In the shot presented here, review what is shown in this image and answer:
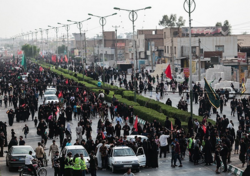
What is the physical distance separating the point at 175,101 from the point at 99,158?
26000mm

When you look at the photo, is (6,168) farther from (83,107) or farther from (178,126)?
(83,107)

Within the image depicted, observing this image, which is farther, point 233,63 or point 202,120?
point 233,63

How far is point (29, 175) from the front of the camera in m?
19.6

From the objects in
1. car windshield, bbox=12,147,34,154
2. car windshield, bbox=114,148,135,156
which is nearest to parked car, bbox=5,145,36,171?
car windshield, bbox=12,147,34,154

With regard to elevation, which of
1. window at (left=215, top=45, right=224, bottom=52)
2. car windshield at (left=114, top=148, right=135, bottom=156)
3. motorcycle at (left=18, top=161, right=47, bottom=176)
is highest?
window at (left=215, top=45, right=224, bottom=52)

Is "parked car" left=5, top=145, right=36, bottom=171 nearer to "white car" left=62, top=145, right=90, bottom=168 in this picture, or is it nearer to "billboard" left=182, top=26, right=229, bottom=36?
"white car" left=62, top=145, right=90, bottom=168

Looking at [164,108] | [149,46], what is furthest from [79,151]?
[149,46]

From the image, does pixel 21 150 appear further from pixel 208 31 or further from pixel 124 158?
pixel 208 31

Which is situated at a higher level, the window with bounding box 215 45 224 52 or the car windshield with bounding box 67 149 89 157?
the window with bounding box 215 45 224 52

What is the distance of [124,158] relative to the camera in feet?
71.4

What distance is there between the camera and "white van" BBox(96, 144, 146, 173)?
21547 mm

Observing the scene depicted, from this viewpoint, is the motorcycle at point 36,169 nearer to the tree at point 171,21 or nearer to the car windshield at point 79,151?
the car windshield at point 79,151

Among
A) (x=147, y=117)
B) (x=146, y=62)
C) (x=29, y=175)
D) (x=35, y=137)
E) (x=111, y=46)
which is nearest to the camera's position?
(x=29, y=175)

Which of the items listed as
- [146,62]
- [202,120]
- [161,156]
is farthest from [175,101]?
[146,62]
